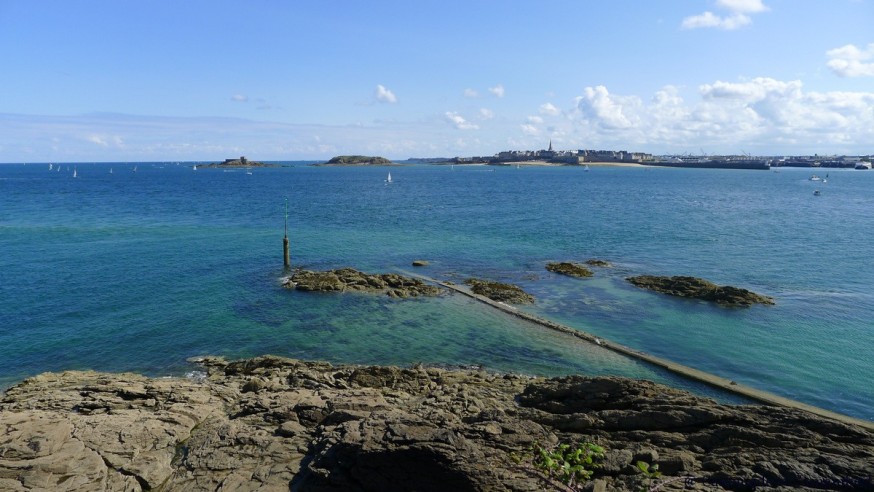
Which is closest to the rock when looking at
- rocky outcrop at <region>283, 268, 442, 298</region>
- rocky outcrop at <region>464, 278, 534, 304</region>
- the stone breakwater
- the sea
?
the sea

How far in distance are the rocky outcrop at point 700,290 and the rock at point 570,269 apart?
323 centimetres

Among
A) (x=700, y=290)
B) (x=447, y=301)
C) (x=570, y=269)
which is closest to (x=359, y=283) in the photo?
(x=447, y=301)

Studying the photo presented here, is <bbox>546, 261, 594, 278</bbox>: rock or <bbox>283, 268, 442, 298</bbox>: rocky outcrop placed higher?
<bbox>546, 261, 594, 278</bbox>: rock

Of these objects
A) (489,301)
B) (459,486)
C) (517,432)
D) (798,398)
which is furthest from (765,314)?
(459,486)

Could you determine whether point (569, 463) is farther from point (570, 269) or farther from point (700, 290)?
point (570, 269)

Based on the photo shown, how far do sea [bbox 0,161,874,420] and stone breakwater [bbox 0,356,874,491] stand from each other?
15.9ft

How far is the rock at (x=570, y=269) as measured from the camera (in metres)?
38.2

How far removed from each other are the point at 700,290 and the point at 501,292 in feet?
42.9

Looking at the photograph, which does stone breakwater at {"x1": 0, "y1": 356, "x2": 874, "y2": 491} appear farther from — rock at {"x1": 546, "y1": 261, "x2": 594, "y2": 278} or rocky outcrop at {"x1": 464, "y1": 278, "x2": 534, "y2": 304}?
rock at {"x1": 546, "y1": 261, "x2": 594, "y2": 278}

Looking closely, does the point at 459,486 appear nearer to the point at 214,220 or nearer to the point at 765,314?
the point at 765,314

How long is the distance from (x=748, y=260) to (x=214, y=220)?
6144cm

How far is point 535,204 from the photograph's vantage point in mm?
92562

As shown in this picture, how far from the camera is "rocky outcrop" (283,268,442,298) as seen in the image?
33.7 m

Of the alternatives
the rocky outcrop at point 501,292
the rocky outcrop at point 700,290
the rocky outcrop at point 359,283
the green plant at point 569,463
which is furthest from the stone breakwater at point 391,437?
the rocky outcrop at point 700,290
